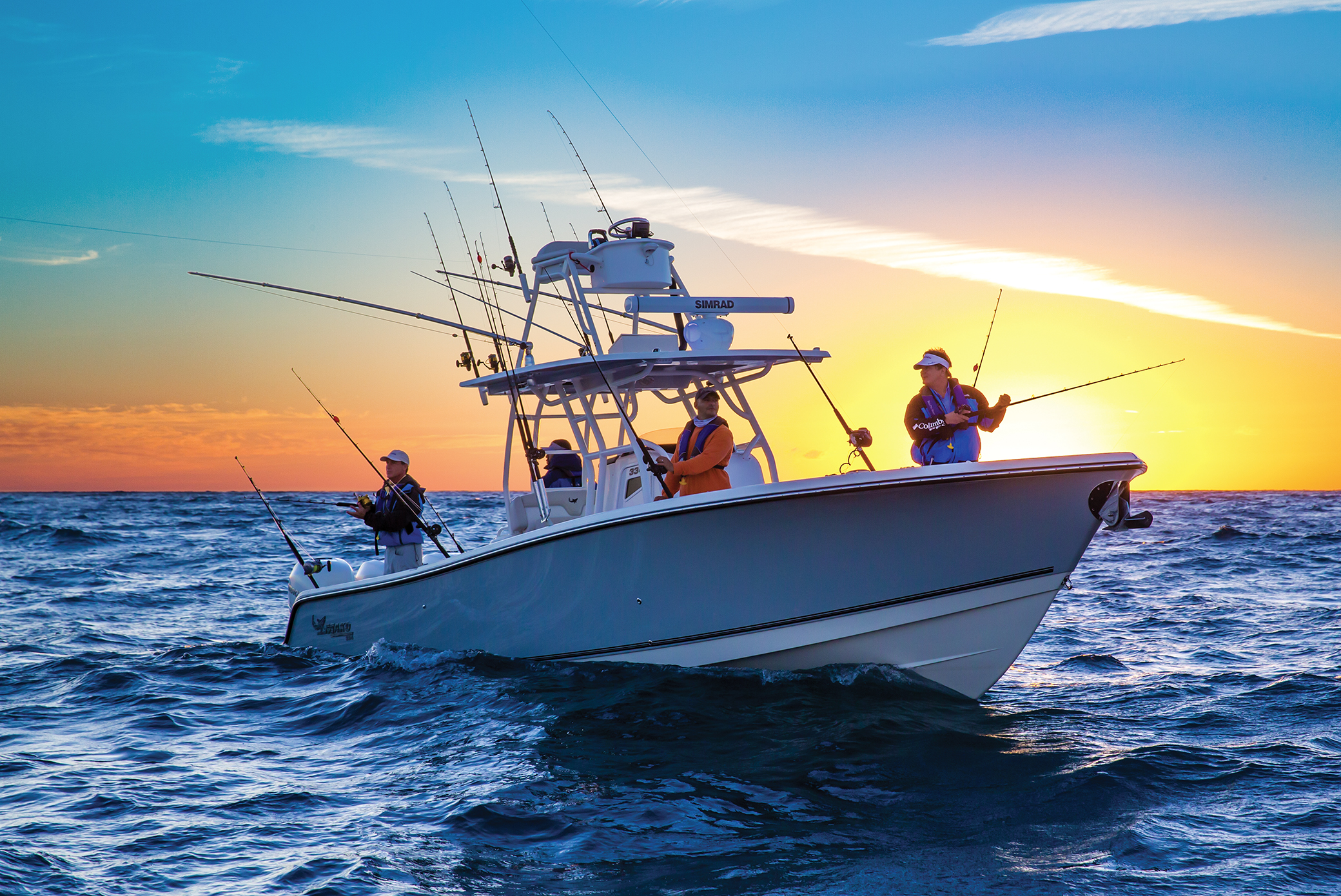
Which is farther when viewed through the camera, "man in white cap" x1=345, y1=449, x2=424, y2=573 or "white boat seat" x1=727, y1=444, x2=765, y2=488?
"man in white cap" x1=345, y1=449, x2=424, y2=573

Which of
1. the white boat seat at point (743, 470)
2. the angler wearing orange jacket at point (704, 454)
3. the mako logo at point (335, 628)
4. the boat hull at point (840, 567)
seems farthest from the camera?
the mako logo at point (335, 628)

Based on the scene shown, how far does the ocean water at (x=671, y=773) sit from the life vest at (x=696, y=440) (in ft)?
5.35

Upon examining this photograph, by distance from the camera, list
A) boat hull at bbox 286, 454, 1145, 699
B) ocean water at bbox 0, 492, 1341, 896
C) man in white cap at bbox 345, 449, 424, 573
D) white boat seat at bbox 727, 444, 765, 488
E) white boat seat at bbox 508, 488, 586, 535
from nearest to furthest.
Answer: ocean water at bbox 0, 492, 1341, 896, boat hull at bbox 286, 454, 1145, 699, white boat seat at bbox 727, 444, 765, 488, white boat seat at bbox 508, 488, 586, 535, man in white cap at bbox 345, 449, 424, 573

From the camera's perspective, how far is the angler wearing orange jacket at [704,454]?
7273 mm

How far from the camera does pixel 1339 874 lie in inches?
171

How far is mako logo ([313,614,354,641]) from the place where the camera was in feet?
34.1

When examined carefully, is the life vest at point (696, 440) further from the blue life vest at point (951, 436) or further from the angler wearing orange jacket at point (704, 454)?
the blue life vest at point (951, 436)

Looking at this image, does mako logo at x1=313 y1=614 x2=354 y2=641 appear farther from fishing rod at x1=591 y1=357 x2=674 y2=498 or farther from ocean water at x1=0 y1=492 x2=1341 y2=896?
fishing rod at x1=591 y1=357 x2=674 y2=498

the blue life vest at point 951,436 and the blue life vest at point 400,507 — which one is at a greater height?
the blue life vest at point 951,436

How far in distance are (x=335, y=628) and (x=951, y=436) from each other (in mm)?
6945

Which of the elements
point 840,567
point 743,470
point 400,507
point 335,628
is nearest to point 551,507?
point 400,507

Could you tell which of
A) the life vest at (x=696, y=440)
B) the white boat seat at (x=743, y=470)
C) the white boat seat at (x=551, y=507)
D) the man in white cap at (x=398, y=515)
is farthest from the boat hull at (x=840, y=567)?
the man in white cap at (x=398, y=515)

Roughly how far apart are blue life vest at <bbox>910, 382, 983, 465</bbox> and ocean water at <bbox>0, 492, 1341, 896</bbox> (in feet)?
5.29

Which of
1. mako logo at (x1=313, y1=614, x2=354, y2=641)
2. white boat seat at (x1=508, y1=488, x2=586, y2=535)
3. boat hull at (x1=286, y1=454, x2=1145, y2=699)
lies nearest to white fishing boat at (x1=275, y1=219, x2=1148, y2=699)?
boat hull at (x1=286, y1=454, x2=1145, y2=699)
